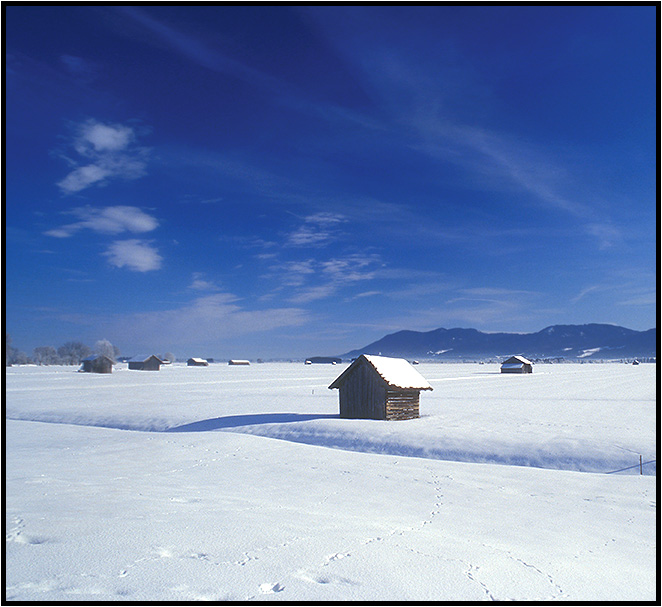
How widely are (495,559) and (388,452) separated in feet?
40.5

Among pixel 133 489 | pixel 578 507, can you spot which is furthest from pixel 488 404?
pixel 133 489

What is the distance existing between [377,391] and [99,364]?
3173 inches

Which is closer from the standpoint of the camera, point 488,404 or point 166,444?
point 166,444

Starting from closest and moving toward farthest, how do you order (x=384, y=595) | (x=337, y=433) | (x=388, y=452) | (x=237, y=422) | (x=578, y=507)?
(x=384, y=595) → (x=578, y=507) → (x=388, y=452) → (x=337, y=433) → (x=237, y=422)

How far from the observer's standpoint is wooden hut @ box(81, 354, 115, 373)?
91812mm

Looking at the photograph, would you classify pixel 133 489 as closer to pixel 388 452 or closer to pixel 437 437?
pixel 388 452

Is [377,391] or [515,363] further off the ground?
[515,363]

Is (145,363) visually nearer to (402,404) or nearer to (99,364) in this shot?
(99,364)

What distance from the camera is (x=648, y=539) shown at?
402 inches

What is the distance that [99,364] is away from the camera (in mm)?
92312

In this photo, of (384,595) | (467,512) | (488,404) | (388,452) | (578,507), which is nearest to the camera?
(384,595)

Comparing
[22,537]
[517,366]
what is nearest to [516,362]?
[517,366]

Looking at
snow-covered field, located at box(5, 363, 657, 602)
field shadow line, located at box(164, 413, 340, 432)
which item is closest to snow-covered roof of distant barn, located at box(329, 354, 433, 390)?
field shadow line, located at box(164, 413, 340, 432)

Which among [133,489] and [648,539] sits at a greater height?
[133,489]
